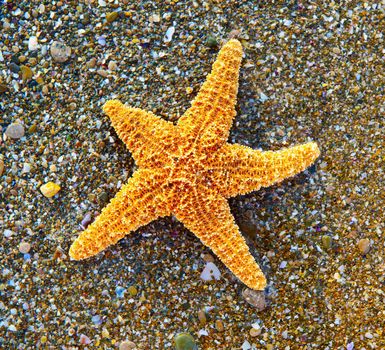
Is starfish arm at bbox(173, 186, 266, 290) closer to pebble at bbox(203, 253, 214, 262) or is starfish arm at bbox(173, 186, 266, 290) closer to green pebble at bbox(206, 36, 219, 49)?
pebble at bbox(203, 253, 214, 262)

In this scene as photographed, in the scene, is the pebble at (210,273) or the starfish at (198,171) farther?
the pebble at (210,273)

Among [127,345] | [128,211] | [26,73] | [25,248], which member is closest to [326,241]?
[128,211]

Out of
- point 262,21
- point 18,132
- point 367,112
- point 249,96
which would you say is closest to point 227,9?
point 262,21

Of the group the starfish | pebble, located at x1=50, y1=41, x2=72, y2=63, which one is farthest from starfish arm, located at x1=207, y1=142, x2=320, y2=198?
pebble, located at x1=50, y1=41, x2=72, y2=63

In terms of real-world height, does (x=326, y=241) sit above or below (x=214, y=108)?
below

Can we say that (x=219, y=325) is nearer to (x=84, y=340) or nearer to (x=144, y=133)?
(x=84, y=340)

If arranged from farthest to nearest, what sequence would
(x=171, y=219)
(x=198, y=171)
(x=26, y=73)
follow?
(x=26, y=73)
(x=171, y=219)
(x=198, y=171)

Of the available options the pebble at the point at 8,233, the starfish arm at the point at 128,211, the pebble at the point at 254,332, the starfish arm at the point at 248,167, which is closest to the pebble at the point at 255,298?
the pebble at the point at 254,332

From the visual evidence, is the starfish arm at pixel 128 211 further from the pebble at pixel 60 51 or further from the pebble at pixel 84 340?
the pebble at pixel 60 51
